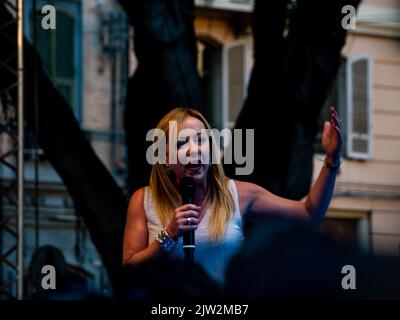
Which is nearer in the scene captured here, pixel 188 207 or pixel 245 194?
pixel 188 207

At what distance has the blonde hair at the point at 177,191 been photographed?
352cm

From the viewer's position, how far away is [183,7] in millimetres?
8047

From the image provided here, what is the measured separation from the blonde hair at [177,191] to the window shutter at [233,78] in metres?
13.3

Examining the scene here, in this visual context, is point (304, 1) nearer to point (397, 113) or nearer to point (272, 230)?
point (272, 230)

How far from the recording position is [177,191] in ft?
11.7

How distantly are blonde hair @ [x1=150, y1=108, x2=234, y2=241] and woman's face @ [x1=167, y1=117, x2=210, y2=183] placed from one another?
0.17 ft

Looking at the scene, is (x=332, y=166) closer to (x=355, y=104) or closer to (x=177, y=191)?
(x=177, y=191)

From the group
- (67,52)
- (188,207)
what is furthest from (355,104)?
(188,207)

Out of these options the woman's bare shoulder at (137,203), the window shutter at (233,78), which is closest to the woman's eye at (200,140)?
the woman's bare shoulder at (137,203)

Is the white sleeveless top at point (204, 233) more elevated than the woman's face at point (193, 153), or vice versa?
the woman's face at point (193, 153)

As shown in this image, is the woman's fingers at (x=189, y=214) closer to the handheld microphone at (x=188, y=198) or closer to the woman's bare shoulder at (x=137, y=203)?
the handheld microphone at (x=188, y=198)

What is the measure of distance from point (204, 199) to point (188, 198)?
0.76ft

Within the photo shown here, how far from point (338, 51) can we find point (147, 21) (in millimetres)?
1269

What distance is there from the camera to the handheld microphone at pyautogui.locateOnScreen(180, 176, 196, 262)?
3158 mm
